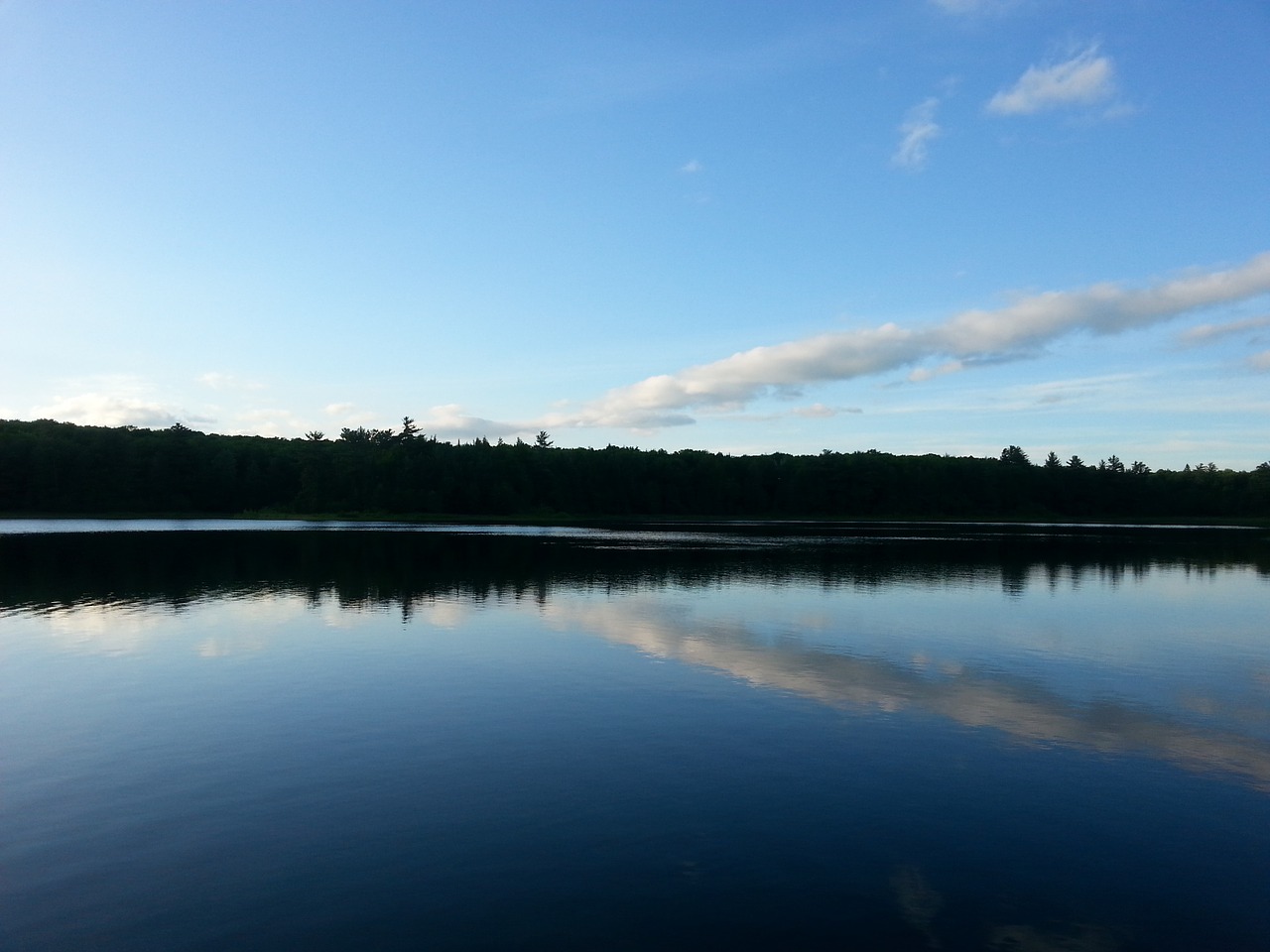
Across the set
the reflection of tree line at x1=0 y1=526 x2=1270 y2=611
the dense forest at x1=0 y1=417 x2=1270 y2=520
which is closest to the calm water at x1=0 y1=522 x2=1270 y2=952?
the reflection of tree line at x1=0 y1=526 x2=1270 y2=611

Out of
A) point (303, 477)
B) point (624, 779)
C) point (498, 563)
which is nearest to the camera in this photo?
point (624, 779)

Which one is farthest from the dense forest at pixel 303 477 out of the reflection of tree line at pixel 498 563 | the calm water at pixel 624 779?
the calm water at pixel 624 779

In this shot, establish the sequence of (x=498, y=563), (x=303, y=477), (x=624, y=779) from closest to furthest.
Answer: (x=624, y=779) < (x=498, y=563) < (x=303, y=477)

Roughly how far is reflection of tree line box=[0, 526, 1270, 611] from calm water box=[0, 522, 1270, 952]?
8.05 metres

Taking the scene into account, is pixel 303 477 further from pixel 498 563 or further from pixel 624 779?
pixel 624 779

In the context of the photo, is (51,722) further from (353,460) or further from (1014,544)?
(353,460)

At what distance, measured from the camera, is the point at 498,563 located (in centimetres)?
5997

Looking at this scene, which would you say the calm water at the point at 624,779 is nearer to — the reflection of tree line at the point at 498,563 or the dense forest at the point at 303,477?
the reflection of tree line at the point at 498,563

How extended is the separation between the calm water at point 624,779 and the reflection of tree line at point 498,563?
8.05m

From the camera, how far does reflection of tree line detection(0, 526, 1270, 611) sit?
1745 inches

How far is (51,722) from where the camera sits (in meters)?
19.2

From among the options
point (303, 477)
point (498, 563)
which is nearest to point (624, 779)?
point (498, 563)

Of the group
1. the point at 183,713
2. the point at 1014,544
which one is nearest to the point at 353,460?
the point at 1014,544

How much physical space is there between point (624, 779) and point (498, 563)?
45.2 metres
